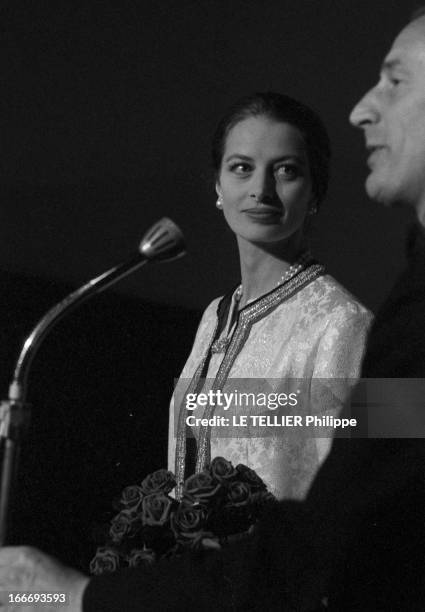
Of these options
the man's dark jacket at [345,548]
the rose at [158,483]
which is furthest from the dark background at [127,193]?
the man's dark jacket at [345,548]

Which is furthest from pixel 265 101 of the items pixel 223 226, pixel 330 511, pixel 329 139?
pixel 330 511

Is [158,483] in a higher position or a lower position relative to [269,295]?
lower

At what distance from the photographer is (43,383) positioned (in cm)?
109

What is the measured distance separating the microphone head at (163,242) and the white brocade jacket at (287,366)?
1.08 feet

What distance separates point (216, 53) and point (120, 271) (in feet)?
2.30

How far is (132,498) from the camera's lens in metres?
0.73

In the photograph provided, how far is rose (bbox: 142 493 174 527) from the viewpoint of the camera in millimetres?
697

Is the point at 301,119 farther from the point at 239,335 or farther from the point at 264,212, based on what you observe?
the point at 239,335

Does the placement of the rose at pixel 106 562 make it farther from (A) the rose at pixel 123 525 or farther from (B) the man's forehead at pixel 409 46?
(B) the man's forehead at pixel 409 46

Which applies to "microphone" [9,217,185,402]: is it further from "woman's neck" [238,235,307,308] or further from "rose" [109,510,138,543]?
"woman's neck" [238,235,307,308]

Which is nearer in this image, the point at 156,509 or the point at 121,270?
the point at 121,270

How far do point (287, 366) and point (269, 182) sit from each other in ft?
0.75

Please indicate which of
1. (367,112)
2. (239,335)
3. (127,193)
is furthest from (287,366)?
(127,193)

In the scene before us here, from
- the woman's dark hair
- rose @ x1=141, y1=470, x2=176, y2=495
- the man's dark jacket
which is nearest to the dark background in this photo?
the woman's dark hair
